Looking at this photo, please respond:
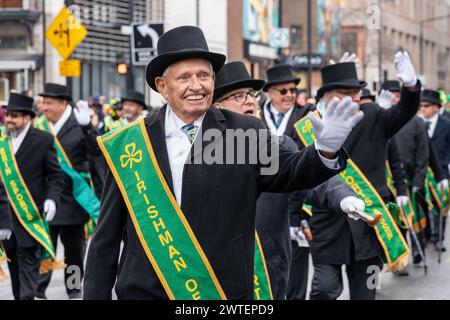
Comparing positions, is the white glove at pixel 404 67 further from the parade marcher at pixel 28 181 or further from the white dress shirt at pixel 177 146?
the parade marcher at pixel 28 181

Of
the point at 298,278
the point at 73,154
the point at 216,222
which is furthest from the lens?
the point at 73,154

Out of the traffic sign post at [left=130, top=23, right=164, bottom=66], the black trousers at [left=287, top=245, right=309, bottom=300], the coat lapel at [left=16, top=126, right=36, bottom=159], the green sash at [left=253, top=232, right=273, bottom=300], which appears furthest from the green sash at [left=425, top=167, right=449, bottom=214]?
the green sash at [left=253, top=232, right=273, bottom=300]

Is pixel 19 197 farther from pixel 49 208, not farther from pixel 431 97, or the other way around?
pixel 431 97

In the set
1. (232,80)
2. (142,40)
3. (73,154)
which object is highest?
(142,40)

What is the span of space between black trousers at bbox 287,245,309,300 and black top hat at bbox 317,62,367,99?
69.6 inches

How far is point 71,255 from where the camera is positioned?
980 cm

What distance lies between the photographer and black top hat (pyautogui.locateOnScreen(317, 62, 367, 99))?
720 centimetres

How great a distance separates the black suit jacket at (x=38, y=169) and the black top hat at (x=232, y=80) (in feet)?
8.54

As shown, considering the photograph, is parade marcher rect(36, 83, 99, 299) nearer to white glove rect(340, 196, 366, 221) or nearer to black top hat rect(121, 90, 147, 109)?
black top hat rect(121, 90, 147, 109)

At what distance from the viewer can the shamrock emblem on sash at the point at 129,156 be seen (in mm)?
4359

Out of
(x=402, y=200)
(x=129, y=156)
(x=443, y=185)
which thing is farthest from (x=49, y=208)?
(x=443, y=185)

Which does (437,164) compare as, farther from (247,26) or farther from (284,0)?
(284,0)

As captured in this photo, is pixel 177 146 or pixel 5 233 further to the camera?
pixel 5 233

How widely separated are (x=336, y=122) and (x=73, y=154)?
21.6 feet
